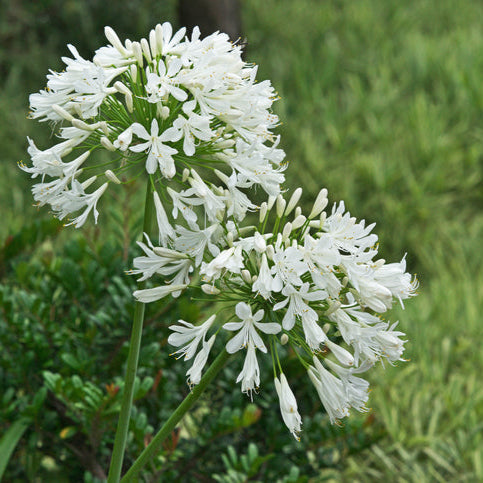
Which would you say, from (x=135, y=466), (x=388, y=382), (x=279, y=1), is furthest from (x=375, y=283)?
(x=279, y=1)

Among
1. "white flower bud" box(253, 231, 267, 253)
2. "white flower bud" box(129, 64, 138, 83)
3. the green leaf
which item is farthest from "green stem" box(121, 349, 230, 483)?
the green leaf

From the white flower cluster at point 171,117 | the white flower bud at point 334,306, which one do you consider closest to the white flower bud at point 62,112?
the white flower cluster at point 171,117

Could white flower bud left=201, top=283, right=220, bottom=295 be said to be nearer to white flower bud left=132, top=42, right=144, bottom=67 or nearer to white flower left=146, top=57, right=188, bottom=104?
white flower left=146, top=57, right=188, bottom=104

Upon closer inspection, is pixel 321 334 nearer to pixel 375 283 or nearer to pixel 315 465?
pixel 375 283

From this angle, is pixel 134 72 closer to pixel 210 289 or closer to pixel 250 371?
pixel 210 289

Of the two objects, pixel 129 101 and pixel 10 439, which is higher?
pixel 129 101

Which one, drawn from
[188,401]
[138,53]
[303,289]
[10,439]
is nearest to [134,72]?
[138,53]
